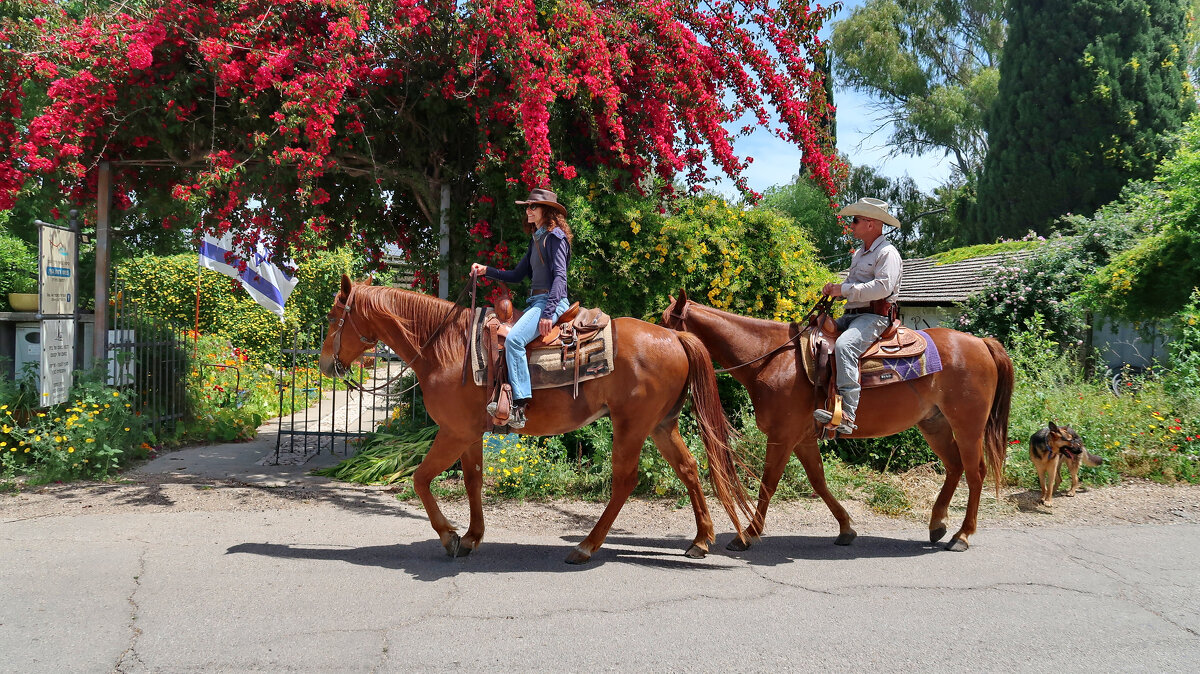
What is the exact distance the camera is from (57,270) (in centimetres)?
747

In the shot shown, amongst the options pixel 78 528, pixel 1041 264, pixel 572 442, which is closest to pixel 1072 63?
pixel 1041 264

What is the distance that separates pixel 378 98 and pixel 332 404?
4765 mm

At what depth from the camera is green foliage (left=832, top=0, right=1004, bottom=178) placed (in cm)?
2642

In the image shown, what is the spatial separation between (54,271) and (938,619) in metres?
8.77

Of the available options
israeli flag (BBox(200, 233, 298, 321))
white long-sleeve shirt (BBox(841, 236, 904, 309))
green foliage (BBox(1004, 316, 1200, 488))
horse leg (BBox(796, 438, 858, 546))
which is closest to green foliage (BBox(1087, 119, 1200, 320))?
green foliage (BBox(1004, 316, 1200, 488))

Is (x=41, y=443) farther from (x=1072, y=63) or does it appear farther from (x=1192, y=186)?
(x=1072, y=63)

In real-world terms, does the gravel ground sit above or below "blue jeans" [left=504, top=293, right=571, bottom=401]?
below

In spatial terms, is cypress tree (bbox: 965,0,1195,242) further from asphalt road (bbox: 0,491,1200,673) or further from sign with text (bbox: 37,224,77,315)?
sign with text (bbox: 37,224,77,315)

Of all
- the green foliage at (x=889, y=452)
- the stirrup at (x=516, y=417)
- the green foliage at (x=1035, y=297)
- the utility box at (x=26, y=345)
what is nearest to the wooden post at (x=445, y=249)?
the stirrup at (x=516, y=417)

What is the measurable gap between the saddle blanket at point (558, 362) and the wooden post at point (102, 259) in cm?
573

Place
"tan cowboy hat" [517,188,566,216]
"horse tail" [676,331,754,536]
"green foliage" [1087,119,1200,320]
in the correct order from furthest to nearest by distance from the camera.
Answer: "green foliage" [1087,119,1200,320] < "horse tail" [676,331,754,536] < "tan cowboy hat" [517,188,566,216]

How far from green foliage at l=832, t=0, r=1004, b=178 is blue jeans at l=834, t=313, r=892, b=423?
24.5 metres

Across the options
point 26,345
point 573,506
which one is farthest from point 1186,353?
point 26,345

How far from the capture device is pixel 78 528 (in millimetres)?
5504
